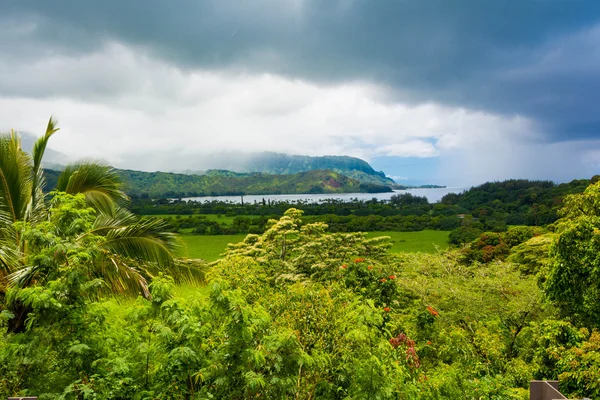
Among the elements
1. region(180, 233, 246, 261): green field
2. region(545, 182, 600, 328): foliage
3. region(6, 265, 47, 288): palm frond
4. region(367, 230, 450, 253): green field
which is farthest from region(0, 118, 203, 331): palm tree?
region(367, 230, 450, 253): green field

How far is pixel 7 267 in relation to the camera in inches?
244

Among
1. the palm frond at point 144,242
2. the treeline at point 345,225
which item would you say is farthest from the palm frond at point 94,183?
the treeline at point 345,225

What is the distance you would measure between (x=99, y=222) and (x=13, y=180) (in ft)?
6.06

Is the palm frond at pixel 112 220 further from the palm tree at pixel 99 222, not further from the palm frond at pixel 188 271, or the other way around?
the palm frond at pixel 188 271

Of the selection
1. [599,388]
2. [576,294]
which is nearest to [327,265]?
[576,294]

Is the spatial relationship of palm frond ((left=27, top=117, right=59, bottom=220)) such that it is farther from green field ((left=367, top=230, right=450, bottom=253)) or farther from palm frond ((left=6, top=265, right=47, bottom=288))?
green field ((left=367, top=230, right=450, bottom=253))

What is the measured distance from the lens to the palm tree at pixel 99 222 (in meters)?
7.02

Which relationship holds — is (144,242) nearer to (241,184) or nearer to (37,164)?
(37,164)

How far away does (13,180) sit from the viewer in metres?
7.49

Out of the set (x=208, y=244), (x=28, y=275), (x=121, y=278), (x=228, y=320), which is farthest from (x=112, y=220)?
(x=208, y=244)

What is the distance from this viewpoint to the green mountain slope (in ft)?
484

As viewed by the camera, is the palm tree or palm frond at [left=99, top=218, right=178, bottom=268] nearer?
the palm tree

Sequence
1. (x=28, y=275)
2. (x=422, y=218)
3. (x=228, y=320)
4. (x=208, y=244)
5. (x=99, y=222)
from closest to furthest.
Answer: (x=228, y=320), (x=28, y=275), (x=99, y=222), (x=208, y=244), (x=422, y=218)

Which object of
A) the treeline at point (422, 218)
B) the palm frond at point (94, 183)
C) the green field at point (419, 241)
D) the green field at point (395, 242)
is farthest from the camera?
the treeline at point (422, 218)
